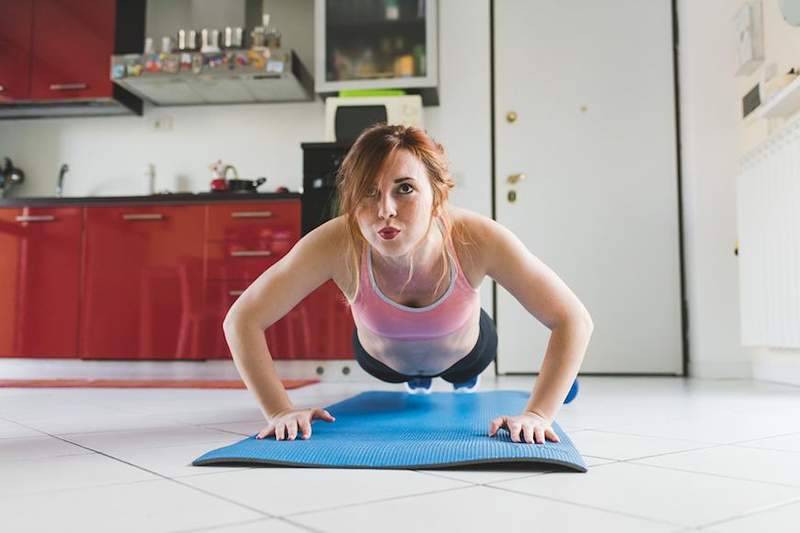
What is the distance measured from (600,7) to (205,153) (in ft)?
7.94

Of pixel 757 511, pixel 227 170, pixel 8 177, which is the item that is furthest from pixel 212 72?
pixel 757 511

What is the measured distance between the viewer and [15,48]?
3.95m

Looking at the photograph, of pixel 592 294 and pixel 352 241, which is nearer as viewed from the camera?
pixel 352 241

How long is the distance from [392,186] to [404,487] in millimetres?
549

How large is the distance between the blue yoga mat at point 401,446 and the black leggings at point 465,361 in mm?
227

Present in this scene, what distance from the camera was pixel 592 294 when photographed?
3719 millimetres

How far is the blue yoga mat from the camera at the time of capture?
3.59 feet

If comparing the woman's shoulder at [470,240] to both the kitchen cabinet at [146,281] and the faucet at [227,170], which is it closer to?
the kitchen cabinet at [146,281]

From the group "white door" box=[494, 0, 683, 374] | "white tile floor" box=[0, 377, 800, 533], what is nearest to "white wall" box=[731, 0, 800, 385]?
"white door" box=[494, 0, 683, 374]

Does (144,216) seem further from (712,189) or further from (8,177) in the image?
(712,189)

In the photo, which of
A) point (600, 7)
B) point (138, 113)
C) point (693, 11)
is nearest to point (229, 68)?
point (138, 113)

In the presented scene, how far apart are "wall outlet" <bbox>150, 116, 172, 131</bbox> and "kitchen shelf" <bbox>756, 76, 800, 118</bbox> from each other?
10.5ft

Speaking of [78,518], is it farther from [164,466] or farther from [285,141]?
[285,141]

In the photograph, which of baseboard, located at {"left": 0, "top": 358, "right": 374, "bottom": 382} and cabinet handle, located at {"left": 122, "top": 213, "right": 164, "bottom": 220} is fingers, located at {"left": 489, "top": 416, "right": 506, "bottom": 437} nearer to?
baseboard, located at {"left": 0, "top": 358, "right": 374, "bottom": 382}
